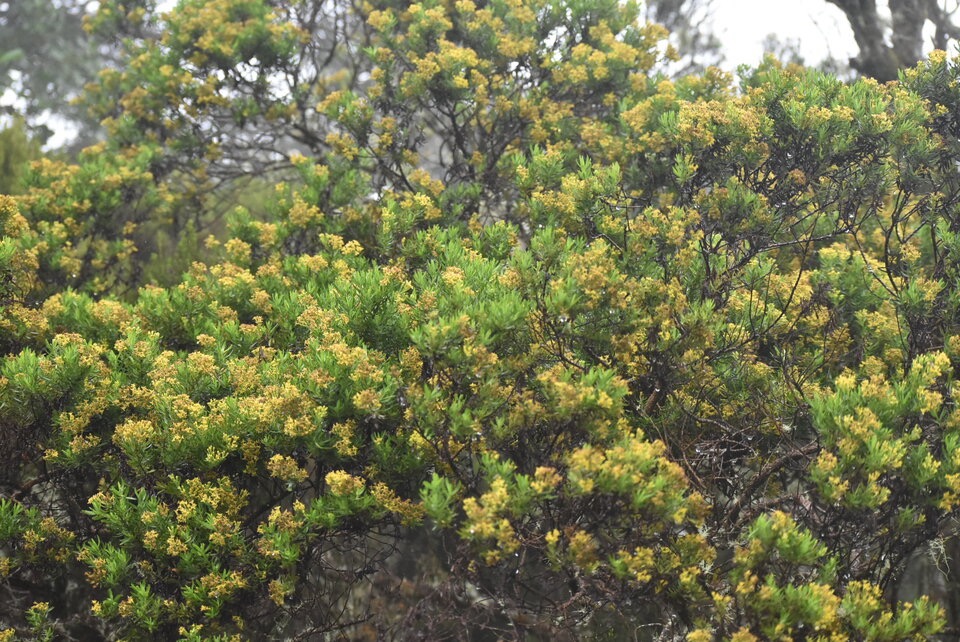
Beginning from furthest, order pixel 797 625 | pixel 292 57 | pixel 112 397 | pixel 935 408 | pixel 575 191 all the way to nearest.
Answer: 1. pixel 292 57
2. pixel 575 191
3. pixel 112 397
4. pixel 935 408
5. pixel 797 625

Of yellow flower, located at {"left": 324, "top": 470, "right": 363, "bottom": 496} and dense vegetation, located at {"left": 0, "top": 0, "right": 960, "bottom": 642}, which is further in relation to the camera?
yellow flower, located at {"left": 324, "top": 470, "right": 363, "bottom": 496}

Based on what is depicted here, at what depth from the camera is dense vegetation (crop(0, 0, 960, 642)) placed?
3.82 meters

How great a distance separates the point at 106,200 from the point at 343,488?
488 centimetres

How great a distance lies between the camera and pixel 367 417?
14.3 ft

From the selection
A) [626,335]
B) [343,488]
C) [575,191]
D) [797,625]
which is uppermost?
[575,191]

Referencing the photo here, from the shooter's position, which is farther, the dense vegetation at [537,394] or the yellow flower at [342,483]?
the yellow flower at [342,483]

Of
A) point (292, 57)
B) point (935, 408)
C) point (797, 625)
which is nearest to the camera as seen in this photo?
point (797, 625)

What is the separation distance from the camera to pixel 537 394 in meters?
4.36

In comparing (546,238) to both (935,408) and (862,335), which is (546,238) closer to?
(935,408)

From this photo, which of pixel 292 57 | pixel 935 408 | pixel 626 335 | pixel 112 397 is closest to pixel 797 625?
pixel 935 408

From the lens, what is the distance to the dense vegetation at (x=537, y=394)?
3816mm

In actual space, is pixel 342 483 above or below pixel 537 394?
below

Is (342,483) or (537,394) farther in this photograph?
(537,394)

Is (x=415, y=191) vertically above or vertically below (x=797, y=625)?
above
